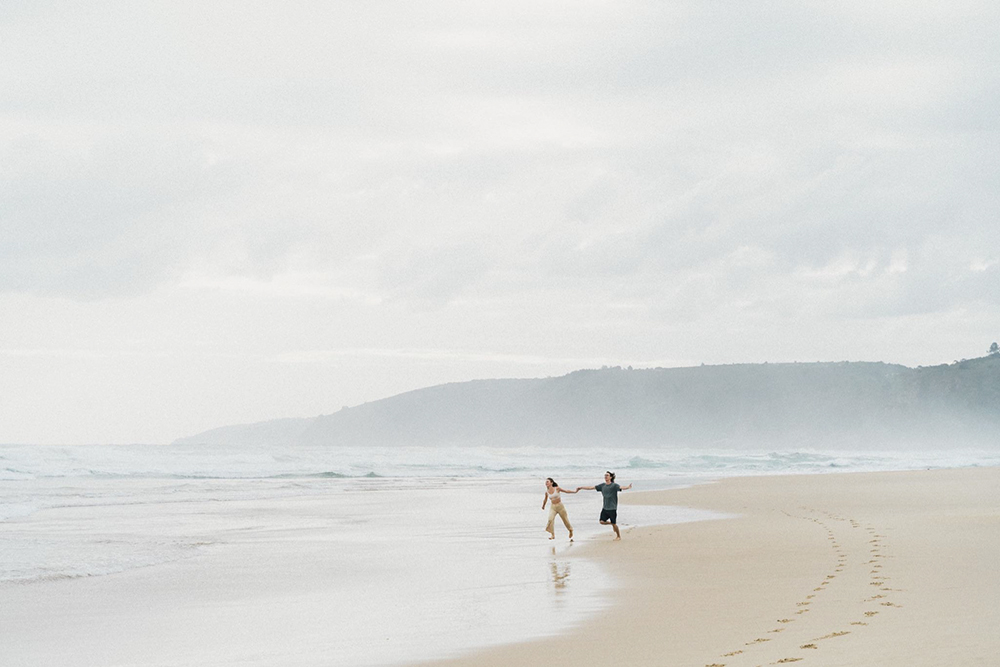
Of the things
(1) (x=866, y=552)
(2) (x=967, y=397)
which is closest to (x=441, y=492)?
(1) (x=866, y=552)

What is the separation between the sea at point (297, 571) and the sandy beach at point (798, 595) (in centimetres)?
63

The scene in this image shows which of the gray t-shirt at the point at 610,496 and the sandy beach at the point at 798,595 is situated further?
the gray t-shirt at the point at 610,496

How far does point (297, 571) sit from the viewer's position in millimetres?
13734

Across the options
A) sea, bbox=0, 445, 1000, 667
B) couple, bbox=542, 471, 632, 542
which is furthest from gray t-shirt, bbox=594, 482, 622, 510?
sea, bbox=0, 445, 1000, 667

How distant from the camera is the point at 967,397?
14312 cm

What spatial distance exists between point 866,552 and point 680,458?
184ft

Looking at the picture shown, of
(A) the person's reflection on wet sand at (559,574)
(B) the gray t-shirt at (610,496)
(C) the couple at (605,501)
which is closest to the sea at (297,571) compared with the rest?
(A) the person's reflection on wet sand at (559,574)

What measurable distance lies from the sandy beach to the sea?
63 centimetres

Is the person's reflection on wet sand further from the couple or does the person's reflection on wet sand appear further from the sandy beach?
the couple

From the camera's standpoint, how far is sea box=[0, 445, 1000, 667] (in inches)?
353

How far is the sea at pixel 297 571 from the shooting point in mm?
8977

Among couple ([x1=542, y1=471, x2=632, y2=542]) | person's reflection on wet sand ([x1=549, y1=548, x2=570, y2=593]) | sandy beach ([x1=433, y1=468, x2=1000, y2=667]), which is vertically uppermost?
couple ([x1=542, y1=471, x2=632, y2=542])

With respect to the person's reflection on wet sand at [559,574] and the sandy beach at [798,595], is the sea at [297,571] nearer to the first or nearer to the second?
the person's reflection on wet sand at [559,574]

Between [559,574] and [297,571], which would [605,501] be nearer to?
[559,574]
